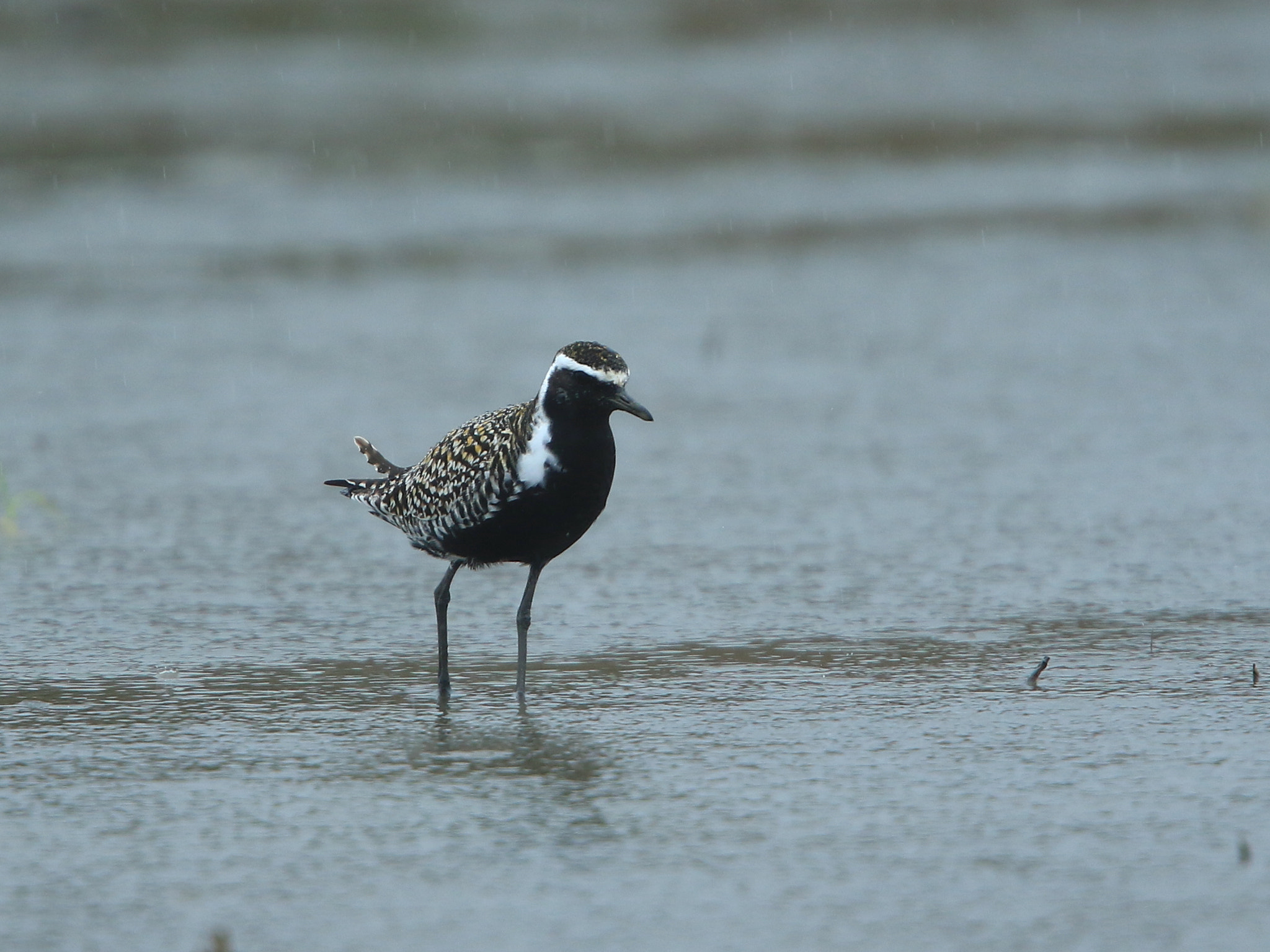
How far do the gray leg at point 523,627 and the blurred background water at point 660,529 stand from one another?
97 millimetres

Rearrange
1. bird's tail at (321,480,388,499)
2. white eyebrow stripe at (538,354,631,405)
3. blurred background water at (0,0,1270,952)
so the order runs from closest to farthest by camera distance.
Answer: blurred background water at (0,0,1270,952) < white eyebrow stripe at (538,354,631,405) < bird's tail at (321,480,388,499)

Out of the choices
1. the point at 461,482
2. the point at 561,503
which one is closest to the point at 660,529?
the point at 461,482

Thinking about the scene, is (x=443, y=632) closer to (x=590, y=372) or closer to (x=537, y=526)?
(x=537, y=526)

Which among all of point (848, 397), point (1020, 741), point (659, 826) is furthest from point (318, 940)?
point (848, 397)

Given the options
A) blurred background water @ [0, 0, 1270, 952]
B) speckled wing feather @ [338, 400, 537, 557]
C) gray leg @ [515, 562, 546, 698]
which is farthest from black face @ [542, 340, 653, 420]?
blurred background water @ [0, 0, 1270, 952]

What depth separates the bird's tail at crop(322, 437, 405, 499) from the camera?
6695 mm

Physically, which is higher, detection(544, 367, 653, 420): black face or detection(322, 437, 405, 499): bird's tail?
detection(544, 367, 653, 420): black face

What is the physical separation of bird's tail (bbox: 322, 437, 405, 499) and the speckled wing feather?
17 cm

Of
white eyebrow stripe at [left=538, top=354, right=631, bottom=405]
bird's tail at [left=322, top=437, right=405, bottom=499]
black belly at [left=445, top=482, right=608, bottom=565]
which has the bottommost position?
black belly at [left=445, top=482, right=608, bottom=565]

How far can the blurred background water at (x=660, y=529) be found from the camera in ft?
14.4

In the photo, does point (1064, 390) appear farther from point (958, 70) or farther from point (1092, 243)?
point (958, 70)

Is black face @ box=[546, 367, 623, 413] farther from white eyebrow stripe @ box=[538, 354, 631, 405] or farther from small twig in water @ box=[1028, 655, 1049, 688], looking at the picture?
small twig in water @ box=[1028, 655, 1049, 688]

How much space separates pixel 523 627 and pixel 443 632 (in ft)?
0.81

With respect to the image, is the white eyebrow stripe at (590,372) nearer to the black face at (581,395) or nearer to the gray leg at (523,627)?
the black face at (581,395)
